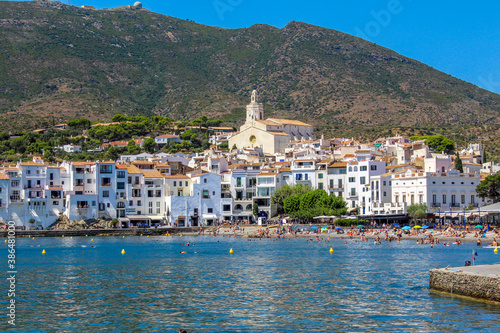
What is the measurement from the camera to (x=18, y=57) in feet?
632

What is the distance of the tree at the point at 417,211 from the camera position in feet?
236

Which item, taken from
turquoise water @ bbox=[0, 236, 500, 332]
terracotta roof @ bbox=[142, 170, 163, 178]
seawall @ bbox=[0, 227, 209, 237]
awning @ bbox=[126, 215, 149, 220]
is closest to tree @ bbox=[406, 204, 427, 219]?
turquoise water @ bbox=[0, 236, 500, 332]

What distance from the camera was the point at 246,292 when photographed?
3294 cm

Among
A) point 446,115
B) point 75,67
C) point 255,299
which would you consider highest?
point 75,67

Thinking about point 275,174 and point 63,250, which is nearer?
point 63,250

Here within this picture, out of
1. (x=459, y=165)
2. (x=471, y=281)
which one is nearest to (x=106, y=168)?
(x=459, y=165)

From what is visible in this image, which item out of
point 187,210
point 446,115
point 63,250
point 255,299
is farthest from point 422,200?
point 446,115

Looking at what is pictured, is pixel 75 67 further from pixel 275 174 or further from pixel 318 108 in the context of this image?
pixel 275 174

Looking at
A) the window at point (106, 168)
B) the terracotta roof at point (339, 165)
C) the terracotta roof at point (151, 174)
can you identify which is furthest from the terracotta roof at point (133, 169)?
the terracotta roof at point (339, 165)

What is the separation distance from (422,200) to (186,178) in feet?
110

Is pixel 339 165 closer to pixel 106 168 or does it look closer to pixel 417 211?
pixel 417 211

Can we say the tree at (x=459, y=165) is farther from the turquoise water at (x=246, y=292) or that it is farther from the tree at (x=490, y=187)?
the turquoise water at (x=246, y=292)

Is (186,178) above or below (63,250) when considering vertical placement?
above

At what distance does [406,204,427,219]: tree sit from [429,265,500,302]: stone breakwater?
42.5m
